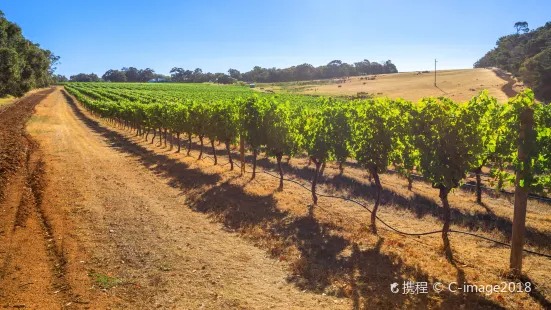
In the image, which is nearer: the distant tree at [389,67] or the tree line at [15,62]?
the tree line at [15,62]

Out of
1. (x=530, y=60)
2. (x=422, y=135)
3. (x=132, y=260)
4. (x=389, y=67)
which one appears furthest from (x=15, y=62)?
(x=389, y=67)

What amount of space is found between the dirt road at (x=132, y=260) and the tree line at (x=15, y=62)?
48.0 metres

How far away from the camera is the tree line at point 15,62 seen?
2226 inches

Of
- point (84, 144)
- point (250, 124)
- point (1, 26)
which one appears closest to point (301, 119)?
point (250, 124)

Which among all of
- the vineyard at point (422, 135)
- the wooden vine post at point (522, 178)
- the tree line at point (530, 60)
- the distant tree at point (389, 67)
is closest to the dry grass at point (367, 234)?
the wooden vine post at point (522, 178)

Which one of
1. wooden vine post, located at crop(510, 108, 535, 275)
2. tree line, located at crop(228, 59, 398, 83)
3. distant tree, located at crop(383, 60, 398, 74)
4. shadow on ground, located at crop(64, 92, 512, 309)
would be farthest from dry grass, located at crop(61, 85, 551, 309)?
distant tree, located at crop(383, 60, 398, 74)

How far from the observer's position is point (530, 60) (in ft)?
217

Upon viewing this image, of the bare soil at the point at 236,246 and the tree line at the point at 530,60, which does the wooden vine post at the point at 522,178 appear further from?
the tree line at the point at 530,60

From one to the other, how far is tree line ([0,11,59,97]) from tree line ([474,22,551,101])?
80.3m

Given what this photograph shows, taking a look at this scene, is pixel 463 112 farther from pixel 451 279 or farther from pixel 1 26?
pixel 1 26

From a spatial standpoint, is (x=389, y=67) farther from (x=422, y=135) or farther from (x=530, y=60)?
(x=422, y=135)

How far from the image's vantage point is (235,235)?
1437cm

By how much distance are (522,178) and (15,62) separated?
70290 mm

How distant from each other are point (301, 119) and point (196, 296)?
1299cm
